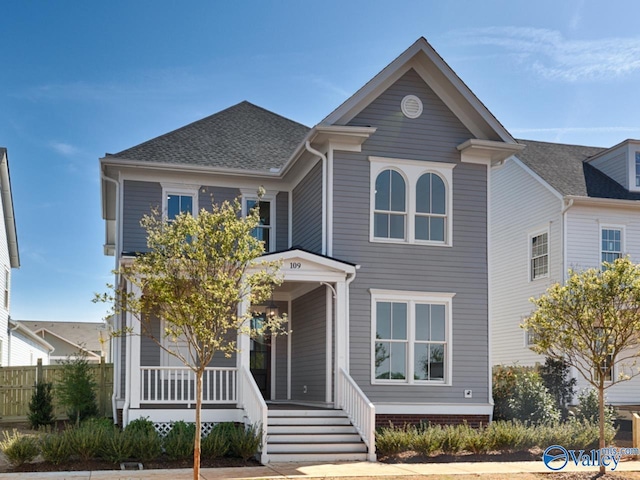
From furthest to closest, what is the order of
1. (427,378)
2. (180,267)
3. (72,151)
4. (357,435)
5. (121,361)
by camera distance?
1. (72,151)
2. (121,361)
3. (427,378)
4. (357,435)
5. (180,267)

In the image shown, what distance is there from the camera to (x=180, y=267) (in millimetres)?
10773

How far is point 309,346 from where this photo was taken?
60.2ft

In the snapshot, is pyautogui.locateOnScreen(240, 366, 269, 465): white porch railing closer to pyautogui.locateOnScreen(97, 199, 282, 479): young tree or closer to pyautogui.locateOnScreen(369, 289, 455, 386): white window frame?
pyautogui.locateOnScreen(369, 289, 455, 386): white window frame

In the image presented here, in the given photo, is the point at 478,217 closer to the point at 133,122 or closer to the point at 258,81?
the point at 258,81

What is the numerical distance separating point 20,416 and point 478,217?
13.8m

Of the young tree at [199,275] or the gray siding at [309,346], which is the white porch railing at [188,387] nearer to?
the gray siding at [309,346]

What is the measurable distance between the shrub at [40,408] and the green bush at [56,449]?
719 centimetres

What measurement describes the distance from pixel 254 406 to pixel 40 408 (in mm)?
7947

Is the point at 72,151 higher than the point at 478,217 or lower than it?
higher

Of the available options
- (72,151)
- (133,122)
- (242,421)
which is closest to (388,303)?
(242,421)

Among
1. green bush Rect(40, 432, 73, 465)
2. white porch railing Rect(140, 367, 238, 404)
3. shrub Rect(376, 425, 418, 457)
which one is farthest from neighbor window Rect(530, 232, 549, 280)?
Result: green bush Rect(40, 432, 73, 465)

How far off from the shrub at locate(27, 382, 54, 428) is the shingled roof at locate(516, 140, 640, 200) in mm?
15751

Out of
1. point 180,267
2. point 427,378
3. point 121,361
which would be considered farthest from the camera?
point 121,361

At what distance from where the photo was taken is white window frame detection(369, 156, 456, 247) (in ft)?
56.6
